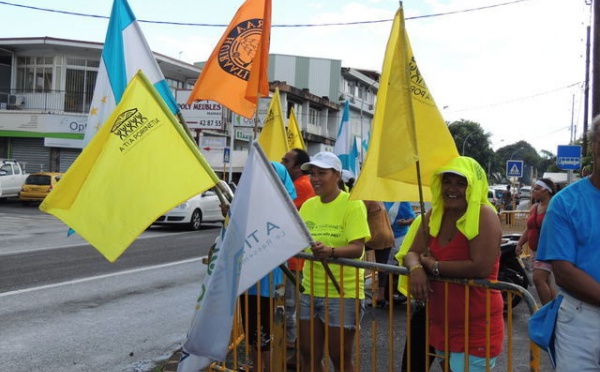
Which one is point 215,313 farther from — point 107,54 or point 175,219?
point 175,219

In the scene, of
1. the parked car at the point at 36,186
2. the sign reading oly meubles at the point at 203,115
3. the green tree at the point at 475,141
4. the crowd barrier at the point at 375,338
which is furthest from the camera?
the green tree at the point at 475,141

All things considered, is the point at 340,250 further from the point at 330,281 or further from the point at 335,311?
the point at 335,311

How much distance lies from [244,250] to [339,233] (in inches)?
37.7

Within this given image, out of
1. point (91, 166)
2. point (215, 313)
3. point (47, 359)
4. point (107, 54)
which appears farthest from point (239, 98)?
point (47, 359)

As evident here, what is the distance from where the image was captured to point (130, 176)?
342 cm

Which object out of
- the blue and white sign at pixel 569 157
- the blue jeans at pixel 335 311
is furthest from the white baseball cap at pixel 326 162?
Result: the blue and white sign at pixel 569 157

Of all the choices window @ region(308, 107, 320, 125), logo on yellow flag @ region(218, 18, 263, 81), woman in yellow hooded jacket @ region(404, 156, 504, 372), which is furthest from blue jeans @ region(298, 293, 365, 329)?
window @ region(308, 107, 320, 125)

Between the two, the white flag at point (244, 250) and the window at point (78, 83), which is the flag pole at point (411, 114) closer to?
the white flag at point (244, 250)

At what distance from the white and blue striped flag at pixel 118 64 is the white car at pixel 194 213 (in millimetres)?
12454

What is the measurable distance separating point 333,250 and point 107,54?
2.50m

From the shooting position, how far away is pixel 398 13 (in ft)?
10.5

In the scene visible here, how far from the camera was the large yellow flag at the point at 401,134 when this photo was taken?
10.4ft

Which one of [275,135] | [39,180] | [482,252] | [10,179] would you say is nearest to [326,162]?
Answer: [482,252]

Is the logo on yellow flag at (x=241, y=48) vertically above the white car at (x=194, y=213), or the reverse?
the logo on yellow flag at (x=241, y=48)
